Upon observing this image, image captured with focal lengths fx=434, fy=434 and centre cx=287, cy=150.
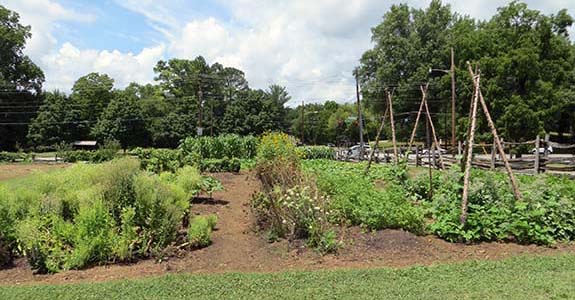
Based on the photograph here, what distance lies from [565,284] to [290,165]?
16.7 ft

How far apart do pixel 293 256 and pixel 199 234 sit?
147 centimetres

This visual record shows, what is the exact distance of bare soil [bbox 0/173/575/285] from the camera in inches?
213

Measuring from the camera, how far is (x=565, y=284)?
14.8ft

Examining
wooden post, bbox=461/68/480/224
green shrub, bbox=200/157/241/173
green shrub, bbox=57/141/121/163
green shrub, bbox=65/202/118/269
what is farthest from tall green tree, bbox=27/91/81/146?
wooden post, bbox=461/68/480/224

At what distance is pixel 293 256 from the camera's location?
5.90 meters

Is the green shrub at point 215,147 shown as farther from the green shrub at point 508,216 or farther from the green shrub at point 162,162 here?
the green shrub at point 508,216

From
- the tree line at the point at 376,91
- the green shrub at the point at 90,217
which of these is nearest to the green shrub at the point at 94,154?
the tree line at the point at 376,91

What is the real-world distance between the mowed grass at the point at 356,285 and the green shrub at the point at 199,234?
1265mm

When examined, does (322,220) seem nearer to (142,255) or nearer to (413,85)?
(142,255)

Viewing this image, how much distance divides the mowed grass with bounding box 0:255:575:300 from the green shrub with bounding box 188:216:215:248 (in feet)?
4.15

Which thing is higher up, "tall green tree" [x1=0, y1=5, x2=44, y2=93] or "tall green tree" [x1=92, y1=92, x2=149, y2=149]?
"tall green tree" [x1=0, y1=5, x2=44, y2=93]

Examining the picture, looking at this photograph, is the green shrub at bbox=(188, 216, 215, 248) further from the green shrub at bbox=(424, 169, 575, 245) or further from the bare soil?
the green shrub at bbox=(424, 169, 575, 245)

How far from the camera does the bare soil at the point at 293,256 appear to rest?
213 inches

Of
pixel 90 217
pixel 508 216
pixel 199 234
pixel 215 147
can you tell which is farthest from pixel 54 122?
pixel 508 216
